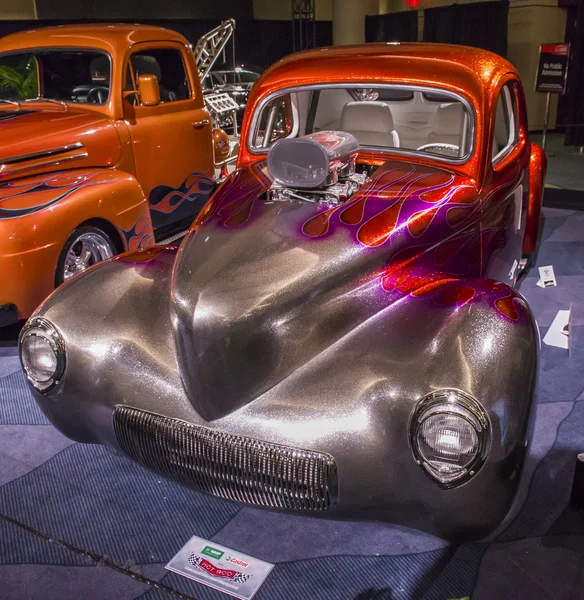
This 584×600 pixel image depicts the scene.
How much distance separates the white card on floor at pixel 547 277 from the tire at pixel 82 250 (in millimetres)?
2897

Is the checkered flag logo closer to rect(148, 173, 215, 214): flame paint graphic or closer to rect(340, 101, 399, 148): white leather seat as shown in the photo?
rect(340, 101, 399, 148): white leather seat

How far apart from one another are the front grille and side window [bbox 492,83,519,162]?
2.22 m

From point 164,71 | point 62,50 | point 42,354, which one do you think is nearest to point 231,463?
point 42,354

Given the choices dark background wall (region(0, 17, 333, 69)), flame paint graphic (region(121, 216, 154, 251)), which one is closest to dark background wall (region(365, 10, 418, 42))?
dark background wall (region(0, 17, 333, 69))

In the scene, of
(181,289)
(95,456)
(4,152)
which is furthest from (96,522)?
(4,152)

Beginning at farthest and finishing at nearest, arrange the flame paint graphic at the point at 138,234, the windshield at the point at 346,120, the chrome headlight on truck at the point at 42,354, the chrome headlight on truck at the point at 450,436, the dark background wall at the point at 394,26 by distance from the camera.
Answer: the dark background wall at the point at 394,26 → the flame paint graphic at the point at 138,234 → the windshield at the point at 346,120 → the chrome headlight on truck at the point at 42,354 → the chrome headlight on truck at the point at 450,436

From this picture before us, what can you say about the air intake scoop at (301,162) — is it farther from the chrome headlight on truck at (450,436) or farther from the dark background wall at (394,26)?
the dark background wall at (394,26)

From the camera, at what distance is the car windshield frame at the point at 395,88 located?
2744 mm

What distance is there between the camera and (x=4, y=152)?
11.8 ft

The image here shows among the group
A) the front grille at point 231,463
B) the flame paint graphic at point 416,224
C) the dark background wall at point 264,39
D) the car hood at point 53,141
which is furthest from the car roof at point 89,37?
the dark background wall at point 264,39

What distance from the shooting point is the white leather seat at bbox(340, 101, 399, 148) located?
11.0ft

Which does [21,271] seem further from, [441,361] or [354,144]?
[441,361]

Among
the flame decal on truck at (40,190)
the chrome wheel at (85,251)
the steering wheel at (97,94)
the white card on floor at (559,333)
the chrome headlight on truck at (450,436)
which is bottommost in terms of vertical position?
the white card on floor at (559,333)

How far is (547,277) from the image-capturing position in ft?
14.4
